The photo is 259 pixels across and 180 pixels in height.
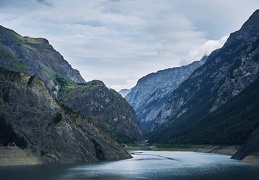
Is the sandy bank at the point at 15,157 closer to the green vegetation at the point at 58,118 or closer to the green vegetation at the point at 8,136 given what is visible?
the green vegetation at the point at 8,136

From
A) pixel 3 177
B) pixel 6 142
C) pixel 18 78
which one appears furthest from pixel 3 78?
pixel 3 177

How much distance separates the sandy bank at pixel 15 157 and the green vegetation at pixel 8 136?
2.55m

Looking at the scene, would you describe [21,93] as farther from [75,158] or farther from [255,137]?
[255,137]

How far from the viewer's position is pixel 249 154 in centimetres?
19012

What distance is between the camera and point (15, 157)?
15588 cm

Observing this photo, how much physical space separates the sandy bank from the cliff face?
332cm

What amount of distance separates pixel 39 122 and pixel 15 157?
2525cm

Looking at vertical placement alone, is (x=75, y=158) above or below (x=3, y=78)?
below

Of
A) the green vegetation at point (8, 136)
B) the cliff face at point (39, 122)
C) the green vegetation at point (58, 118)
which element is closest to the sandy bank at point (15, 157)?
the green vegetation at point (8, 136)

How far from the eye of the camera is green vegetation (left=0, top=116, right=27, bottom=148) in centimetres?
15738

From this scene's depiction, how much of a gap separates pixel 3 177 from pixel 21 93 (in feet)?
246

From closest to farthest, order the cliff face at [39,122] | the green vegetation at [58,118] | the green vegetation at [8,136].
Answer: the green vegetation at [8,136]
the cliff face at [39,122]
the green vegetation at [58,118]

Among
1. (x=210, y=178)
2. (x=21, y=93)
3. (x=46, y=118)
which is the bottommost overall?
(x=210, y=178)

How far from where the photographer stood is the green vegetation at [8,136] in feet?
516
